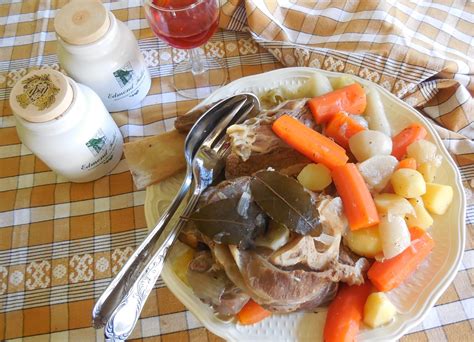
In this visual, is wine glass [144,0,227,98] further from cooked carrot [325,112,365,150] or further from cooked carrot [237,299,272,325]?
cooked carrot [237,299,272,325]

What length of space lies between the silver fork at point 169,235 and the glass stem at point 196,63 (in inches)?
12.3

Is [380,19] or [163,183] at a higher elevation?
[380,19]

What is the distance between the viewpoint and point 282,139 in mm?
1026

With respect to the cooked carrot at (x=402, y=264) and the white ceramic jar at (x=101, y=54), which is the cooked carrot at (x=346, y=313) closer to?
the cooked carrot at (x=402, y=264)

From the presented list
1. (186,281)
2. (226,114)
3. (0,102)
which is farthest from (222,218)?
(0,102)

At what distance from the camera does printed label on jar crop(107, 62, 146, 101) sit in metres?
1.20

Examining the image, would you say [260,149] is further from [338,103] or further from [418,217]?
[418,217]

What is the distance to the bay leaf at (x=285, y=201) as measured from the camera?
852mm

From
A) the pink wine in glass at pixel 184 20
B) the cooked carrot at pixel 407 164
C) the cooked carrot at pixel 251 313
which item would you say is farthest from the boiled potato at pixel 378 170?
the pink wine in glass at pixel 184 20

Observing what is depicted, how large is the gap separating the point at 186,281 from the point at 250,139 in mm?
332

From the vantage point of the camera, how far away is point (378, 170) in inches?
38.4

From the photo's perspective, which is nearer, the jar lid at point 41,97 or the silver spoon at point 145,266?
the silver spoon at point 145,266

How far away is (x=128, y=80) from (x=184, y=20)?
23 cm

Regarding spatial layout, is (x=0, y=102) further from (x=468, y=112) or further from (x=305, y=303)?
(x=468, y=112)
